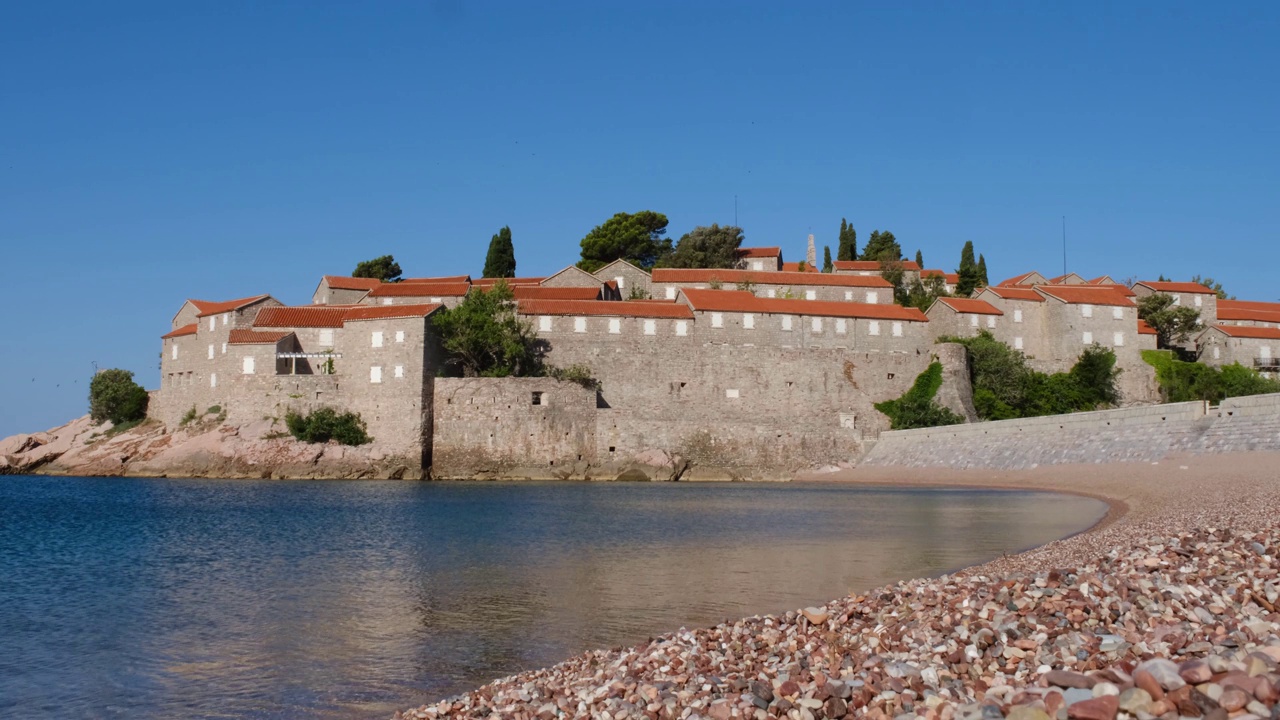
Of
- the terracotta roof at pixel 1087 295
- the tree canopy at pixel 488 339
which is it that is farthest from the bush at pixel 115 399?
the terracotta roof at pixel 1087 295

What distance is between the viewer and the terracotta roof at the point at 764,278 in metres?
63.6

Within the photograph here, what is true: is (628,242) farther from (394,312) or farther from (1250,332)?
(1250,332)

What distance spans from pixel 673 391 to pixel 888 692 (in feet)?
152

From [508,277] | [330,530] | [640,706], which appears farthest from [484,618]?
[508,277]

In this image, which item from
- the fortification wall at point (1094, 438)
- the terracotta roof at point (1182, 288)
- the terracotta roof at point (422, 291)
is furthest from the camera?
the terracotta roof at point (1182, 288)

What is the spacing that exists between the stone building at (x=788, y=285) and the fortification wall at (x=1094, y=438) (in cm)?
1420

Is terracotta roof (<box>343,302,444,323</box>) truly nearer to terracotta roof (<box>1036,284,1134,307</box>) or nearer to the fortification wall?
the fortification wall

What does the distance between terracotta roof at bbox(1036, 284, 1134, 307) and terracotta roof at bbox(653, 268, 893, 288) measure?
9.75 meters

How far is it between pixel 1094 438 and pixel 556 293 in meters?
29.9

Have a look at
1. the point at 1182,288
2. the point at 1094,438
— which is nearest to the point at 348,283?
the point at 1094,438

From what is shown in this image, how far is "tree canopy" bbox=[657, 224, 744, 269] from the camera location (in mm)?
75625

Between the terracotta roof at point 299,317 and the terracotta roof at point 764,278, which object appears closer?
the terracotta roof at point 299,317

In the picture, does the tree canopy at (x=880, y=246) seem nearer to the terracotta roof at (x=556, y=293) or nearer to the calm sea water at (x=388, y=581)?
the terracotta roof at (x=556, y=293)

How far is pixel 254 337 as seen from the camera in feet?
171
